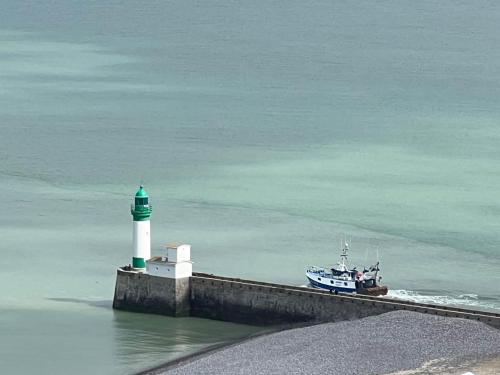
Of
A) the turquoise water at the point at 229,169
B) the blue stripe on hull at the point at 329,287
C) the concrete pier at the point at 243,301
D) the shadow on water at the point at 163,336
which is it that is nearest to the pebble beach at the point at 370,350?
the concrete pier at the point at 243,301

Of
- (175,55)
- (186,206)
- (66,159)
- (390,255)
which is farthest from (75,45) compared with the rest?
(390,255)

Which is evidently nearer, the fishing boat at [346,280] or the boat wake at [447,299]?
the fishing boat at [346,280]

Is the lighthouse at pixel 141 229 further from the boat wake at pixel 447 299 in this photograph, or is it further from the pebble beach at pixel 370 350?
the boat wake at pixel 447 299

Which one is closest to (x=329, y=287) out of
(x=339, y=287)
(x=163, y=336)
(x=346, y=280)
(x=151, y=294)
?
(x=339, y=287)

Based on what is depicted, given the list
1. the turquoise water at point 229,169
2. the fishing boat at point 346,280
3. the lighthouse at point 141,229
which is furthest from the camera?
the turquoise water at point 229,169

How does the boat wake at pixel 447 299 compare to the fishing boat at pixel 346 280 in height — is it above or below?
below

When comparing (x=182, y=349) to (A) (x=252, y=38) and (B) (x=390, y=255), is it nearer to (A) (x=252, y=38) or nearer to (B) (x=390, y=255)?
(B) (x=390, y=255)

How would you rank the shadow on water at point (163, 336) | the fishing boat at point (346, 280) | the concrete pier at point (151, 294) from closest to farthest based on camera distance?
the shadow on water at point (163, 336), the concrete pier at point (151, 294), the fishing boat at point (346, 280)
